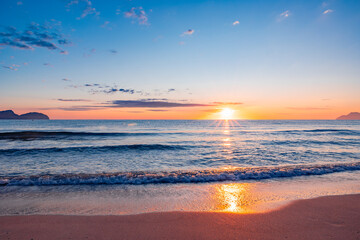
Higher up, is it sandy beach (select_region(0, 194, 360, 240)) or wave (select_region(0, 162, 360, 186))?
sandy beach (select_region(0, 194, 360, 240))

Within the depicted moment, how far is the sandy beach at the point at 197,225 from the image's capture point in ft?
12.6

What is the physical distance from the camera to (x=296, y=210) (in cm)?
500

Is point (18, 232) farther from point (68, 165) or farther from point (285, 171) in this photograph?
point (285, 171)

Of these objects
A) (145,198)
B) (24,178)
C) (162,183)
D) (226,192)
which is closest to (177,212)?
(145,198)

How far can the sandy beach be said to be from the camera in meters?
3.83

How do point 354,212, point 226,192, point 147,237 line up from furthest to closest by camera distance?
1. point 226,192
2. point 354,212
3. point 147,237

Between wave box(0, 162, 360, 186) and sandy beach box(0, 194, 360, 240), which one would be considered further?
wave box(0, 162, 360, 186)

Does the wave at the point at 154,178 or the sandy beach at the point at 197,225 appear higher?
the sandy beach at the point at 197,225

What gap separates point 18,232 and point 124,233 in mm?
2337

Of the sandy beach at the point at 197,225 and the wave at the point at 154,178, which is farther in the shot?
the wave at the point at 154,178

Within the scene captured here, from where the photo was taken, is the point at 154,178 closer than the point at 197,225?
No

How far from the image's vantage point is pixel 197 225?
4.21 m

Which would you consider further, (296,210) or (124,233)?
(296,210)

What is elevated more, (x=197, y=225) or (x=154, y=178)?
(x=197, y=225)
